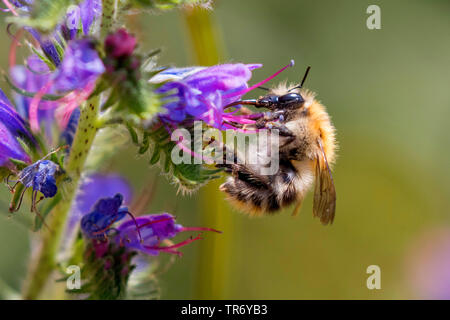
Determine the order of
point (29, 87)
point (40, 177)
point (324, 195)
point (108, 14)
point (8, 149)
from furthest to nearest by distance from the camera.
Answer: point (29, 87) < point (324, 195) < point (8, 149) < point (40, 177) < point (108, 14)

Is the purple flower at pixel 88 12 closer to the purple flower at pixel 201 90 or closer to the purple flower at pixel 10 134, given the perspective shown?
the purple flower at pixel 201 90

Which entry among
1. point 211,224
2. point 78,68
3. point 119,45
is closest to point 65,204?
point 78,68

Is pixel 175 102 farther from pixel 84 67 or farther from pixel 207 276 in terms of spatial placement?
pixel 207 276

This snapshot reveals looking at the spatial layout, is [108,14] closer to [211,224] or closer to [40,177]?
[40,177]

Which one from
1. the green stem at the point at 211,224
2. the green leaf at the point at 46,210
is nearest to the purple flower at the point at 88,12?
the green leaf at the point at 46,210

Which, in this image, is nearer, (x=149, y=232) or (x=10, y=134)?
(x=10, y=134)

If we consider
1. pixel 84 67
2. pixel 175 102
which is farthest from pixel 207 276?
pixel 84 67

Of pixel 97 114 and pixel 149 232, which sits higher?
pixel 97 114

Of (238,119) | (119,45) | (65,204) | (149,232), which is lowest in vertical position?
(149,232)
